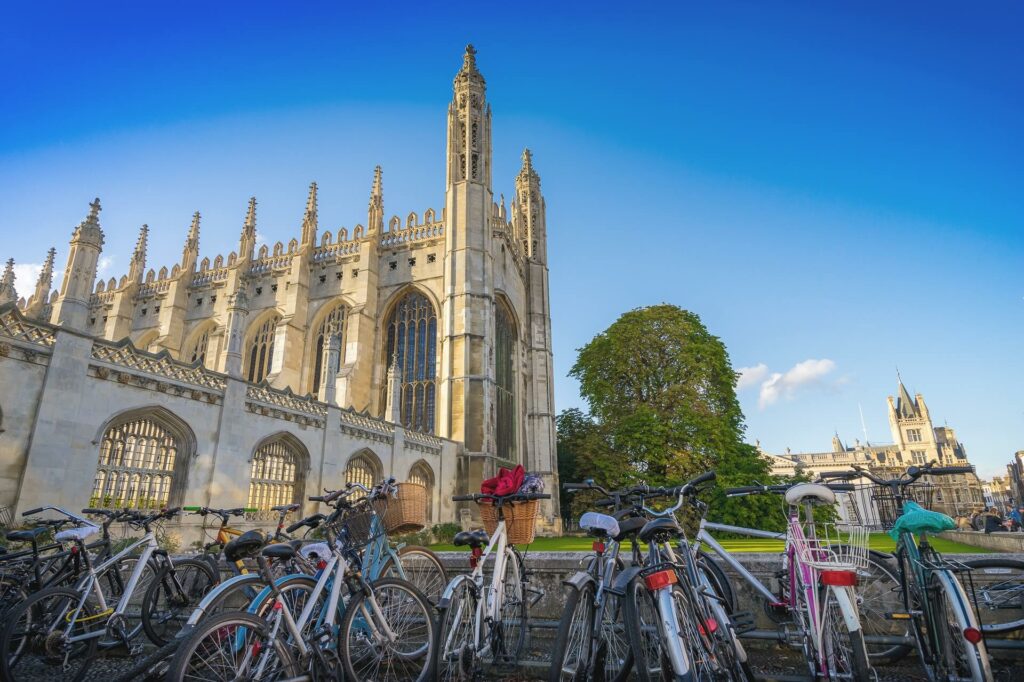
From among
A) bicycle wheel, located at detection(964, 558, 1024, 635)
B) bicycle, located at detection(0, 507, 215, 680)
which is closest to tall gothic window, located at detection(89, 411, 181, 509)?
bicycle, located at detection(0, 507, 215, 680)

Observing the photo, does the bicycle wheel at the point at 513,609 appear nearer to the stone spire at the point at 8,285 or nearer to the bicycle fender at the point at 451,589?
the bicycle fender at the point at 451,589

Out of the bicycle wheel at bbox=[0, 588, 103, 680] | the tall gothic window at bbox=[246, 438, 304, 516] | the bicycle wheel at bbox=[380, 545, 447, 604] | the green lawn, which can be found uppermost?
the tall gothic window at bbox=[246, 438, 304, 516]

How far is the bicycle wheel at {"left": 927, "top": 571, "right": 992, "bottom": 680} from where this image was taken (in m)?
2.83

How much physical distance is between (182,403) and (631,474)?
15444mm

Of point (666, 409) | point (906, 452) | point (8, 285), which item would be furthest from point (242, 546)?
point (906, 452)

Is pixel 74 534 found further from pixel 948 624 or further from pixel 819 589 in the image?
pixel 948 624

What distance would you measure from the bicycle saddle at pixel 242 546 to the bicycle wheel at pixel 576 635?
72.1 inches

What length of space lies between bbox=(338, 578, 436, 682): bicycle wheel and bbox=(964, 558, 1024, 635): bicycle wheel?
134 inches

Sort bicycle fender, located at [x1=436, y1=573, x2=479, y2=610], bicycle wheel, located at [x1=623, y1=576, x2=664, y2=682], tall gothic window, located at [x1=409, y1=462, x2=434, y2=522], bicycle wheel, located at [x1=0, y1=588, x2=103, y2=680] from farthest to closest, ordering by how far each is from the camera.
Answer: tall gothic window, located at [x1=409, y1=462, x2=434, y2=522] < bicycle wheel, located at [x1=0, y1=588, x2=103, y2=680] < bicycle fender, located at [x1=436, y1=573, x2=479, y2=610] < bicycle wheel, located at [x1=623, y1=576, x2=664, y2=682]

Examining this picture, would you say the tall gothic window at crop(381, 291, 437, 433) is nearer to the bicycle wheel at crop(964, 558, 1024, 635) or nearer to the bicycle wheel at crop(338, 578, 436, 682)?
the bicycle wheel at crop(338, 578, 436, 682)

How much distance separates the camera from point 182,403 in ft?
33.9

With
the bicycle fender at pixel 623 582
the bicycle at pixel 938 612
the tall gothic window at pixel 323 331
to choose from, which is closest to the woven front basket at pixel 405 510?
the bicycle fender at pixel 623 582

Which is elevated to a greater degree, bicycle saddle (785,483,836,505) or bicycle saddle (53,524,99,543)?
bicycle saddle (785,483,836,505)

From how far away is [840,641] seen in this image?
309cm
